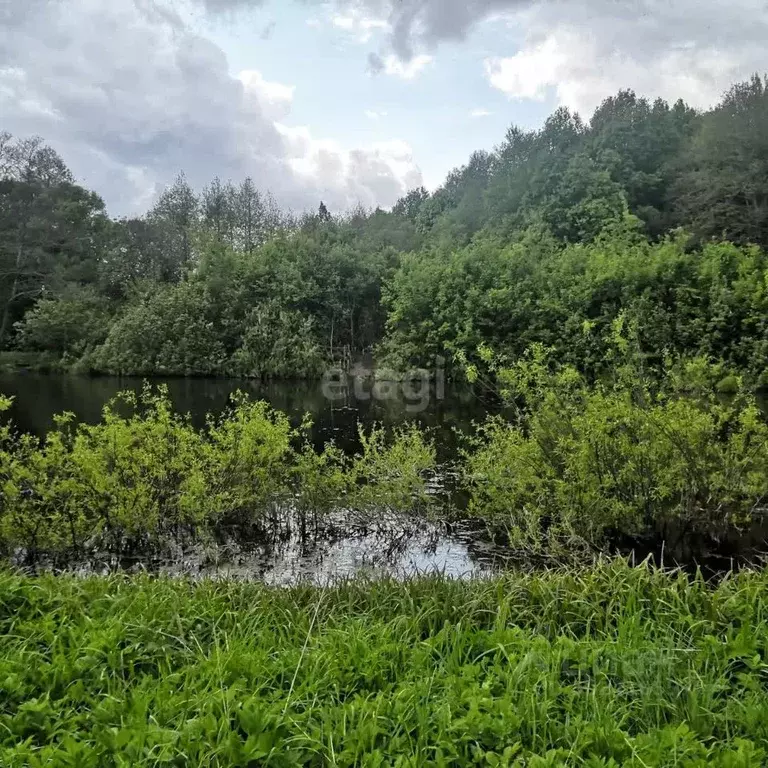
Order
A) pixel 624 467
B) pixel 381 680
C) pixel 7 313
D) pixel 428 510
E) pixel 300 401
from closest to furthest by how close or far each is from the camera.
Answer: pixel 381 680 < pixel 624 467 < pixel 428 510 < pixel 300 401 < pixel 7 313

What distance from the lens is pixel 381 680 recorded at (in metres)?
2.93

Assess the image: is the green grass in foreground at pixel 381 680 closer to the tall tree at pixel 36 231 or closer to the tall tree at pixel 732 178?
the tall tree at pixel 732 178

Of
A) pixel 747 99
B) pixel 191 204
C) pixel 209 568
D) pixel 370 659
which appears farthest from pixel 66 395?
pixel 747 99

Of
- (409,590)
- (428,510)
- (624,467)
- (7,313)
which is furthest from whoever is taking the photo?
(7,313)

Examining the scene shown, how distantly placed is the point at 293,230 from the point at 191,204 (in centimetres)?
1232

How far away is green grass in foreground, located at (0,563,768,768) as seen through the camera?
2.25 meters

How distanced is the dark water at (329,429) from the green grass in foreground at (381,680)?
5.54 ft

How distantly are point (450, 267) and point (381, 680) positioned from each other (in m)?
27.6

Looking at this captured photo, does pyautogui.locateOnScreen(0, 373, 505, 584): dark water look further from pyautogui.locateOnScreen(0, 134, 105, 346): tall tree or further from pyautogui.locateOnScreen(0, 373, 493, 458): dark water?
pyautogui.locateOnScreen(0, 134, 105, 346): tall tree

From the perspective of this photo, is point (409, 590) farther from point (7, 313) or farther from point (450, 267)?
point (7, 313)

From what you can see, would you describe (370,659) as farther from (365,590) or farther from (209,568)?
(209,568)

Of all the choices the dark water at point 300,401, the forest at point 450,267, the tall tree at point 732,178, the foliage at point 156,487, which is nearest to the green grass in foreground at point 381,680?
the foliage at point 156,487

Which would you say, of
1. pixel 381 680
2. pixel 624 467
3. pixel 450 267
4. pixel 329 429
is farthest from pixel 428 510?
pixel 450 267

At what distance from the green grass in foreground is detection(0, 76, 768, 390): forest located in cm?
1917
